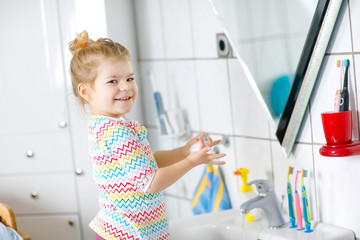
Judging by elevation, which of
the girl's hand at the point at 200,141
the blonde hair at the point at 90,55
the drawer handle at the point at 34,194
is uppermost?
the blonde hair at the point at 90,55

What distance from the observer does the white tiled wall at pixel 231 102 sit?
1597mm

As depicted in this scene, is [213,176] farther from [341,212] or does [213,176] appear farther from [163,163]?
[341,212]

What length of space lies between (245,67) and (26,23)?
1009 mm

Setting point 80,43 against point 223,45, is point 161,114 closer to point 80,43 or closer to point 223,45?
point 223,45

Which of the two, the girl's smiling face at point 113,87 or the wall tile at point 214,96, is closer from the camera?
the girl's smiling face at point 113,87

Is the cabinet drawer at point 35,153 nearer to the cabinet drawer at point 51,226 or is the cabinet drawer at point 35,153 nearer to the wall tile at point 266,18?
the cabinet drawer at point 51,226

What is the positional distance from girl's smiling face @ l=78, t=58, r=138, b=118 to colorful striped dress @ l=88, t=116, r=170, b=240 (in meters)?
0.03

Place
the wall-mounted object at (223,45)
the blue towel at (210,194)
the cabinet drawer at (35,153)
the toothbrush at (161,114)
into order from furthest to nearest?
the cabinet drawer at (35,153)
the toothbrush at (161,114)
the blue towel at (210,194)
the wall-mounted object at (223,45)

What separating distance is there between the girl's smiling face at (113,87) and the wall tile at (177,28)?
23.2 inches

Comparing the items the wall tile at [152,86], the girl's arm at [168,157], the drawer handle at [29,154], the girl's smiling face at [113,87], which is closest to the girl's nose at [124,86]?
the girl's smiling face at [113,87]

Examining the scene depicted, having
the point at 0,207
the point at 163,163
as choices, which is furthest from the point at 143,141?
the point at 0,207

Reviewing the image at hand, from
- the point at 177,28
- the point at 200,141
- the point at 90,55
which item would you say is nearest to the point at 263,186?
the point at 200,141

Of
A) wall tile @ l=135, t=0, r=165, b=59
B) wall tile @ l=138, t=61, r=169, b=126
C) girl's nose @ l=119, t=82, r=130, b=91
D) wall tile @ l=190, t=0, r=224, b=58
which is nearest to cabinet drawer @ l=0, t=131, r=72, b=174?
wall tile @ l=138, t=61, r=169, b=126

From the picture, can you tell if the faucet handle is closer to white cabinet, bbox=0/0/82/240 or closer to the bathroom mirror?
the bathroom mirror
